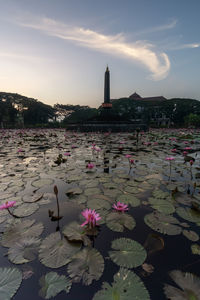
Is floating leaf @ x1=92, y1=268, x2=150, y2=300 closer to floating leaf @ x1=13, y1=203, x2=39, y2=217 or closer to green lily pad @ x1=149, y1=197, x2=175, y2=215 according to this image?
green lily pad @ x1=149, y1=197, x2=175, y2=215

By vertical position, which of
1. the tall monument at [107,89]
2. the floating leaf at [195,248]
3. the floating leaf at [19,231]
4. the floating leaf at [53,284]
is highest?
the tall monument at [107,89]

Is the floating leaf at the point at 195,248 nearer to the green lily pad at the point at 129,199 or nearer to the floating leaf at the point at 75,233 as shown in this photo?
the green lily pad at the point at 129,199

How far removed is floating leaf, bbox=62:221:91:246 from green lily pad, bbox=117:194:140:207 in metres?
0.73

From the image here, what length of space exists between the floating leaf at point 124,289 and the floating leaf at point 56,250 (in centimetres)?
33

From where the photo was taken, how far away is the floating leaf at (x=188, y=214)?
150cm

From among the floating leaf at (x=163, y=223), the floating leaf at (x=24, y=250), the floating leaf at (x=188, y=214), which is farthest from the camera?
the floating leaf at (x=188, y=214)

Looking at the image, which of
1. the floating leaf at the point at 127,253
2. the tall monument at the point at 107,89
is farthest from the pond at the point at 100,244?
the tall monument at the point at 107,89

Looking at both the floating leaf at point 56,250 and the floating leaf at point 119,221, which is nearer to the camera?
the floating leaf at point 56,250

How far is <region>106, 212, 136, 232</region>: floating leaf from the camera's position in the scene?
1396 mm

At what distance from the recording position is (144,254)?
1084 mm

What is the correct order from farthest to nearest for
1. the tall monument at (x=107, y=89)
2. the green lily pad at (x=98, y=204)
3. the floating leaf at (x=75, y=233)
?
1. the tall monument at (x=107, y=89)
2. the green lily pad at (x=98, y=204)
3. the floating leaf at (x=75, y=233)

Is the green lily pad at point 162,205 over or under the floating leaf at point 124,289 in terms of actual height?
under

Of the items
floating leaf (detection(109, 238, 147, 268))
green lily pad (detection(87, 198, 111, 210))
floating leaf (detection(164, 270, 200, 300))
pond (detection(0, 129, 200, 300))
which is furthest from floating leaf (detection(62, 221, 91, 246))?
floating leaf (detection(164, 270, 200, 300))

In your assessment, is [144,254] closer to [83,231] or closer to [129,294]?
[129,294]
